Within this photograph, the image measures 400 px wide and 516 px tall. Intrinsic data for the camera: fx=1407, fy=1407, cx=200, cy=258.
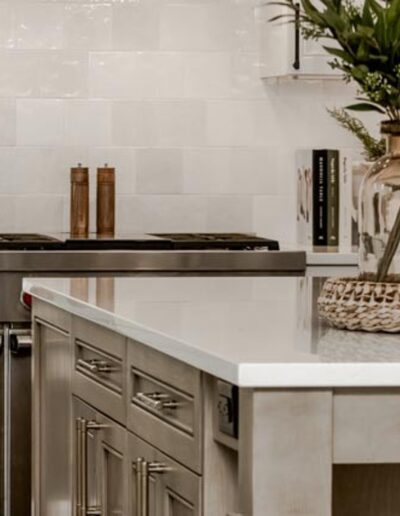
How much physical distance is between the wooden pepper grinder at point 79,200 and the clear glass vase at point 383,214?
2664 millimetres

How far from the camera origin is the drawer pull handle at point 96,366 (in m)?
2.63

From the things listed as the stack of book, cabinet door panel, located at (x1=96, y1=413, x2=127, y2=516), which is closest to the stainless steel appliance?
the stack of book

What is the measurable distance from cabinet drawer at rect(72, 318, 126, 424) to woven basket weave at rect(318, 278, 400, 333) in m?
0.46

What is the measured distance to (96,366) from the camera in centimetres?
271

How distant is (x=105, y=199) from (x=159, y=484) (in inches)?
104

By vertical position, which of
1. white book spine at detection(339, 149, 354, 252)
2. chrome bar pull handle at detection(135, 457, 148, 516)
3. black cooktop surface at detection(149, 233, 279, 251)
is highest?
white book spine at detection(339, 149, 354, 252)

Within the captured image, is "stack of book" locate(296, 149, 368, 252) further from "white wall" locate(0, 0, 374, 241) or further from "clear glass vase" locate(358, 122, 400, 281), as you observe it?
"clear glass vase" locate(358, 122, 400, 281)

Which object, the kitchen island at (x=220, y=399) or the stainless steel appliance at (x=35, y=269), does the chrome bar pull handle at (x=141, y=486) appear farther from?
the stainless steel appliance at (x=35, y=269)

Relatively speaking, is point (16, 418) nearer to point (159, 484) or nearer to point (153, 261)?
point (153, 261)

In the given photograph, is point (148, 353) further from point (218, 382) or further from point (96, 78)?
point (96, 78)

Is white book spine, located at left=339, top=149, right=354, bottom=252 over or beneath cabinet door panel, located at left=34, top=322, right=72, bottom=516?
over

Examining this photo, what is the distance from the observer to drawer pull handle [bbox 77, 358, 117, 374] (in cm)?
263

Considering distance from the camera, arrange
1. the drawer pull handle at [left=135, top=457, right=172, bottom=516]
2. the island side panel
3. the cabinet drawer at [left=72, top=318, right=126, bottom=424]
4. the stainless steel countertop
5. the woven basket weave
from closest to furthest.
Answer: the island side panel < the woven basket weave < the drawer pull handle at [left=135, top=457, right=172, bottom=516] < the cabinet drawer at [left=72, top=318, right=126, bottom=424] < the stainless steel countertop

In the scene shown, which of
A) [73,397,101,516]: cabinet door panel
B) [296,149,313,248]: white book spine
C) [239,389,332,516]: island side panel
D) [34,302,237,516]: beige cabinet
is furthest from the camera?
[296,149,313,248]: white book spine
